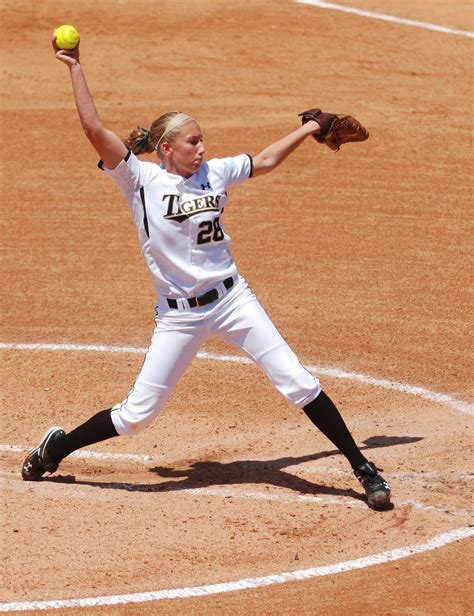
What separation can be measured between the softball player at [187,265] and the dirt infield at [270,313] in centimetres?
52

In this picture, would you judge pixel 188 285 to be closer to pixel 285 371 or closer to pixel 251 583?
pixel 285 371

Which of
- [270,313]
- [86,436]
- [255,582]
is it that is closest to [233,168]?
[86,436]

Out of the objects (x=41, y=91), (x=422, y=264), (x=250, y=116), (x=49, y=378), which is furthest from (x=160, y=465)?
(x=41, y=91)

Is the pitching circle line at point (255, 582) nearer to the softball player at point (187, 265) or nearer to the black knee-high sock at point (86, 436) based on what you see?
the softball player at point (187, 265)

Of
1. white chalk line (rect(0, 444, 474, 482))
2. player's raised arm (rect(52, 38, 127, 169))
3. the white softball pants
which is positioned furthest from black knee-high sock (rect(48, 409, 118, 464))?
player's raised arm (rect(52, 38, 127, 169))

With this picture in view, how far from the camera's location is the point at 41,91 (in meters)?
Result: 14.5

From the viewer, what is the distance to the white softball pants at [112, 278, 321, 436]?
6426mm

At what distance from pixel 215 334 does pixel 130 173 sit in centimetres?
96

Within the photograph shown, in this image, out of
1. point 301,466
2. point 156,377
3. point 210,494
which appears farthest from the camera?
point 301,466

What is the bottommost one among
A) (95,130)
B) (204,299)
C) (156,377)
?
(156,377)

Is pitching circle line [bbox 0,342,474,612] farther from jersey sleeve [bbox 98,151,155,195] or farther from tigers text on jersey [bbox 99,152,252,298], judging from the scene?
jersey sleeve [bbox 98,151,155,195]

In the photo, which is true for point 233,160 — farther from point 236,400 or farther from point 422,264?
point 422,264

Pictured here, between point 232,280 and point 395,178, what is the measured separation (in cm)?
610

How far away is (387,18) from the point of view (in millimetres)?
16703
